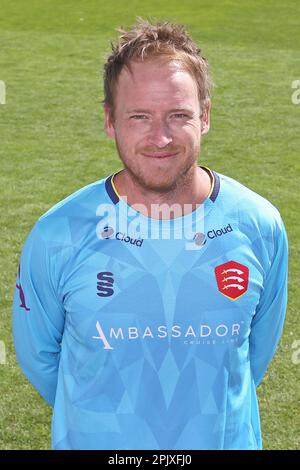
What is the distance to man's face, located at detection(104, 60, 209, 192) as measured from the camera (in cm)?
218

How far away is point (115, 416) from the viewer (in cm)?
232

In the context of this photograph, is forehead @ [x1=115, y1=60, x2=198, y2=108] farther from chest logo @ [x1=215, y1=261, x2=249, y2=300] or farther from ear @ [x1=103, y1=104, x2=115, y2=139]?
chest logo @ [x1=215, y1=261, x2=249, y2=300]

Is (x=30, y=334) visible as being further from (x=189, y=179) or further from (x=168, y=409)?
(x=189, y=179)

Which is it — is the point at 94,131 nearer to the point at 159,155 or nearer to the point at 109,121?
the point at 109,121

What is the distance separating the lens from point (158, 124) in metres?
2.20

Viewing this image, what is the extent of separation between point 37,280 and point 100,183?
392mm

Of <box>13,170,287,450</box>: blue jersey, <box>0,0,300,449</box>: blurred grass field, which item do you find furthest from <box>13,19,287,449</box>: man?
<box>0,0,300,449</box>: blurred grass field

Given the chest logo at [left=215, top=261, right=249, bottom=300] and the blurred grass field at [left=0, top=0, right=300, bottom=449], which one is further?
the blurred grass field at [left=0, top=0, right=300, bottom=449]

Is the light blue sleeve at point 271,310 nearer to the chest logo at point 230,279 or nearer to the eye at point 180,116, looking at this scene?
the chest logo at point 230,279

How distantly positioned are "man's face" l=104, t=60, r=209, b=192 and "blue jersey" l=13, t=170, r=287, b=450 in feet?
0.57

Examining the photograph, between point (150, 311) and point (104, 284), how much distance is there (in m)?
0.17

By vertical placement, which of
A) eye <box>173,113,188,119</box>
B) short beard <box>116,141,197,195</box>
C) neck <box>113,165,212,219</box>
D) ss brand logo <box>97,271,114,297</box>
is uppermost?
eye <box>173,113,188,119</box>

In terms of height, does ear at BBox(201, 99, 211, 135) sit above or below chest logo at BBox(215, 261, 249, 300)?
above

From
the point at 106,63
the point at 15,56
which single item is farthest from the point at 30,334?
the point at 15,56
